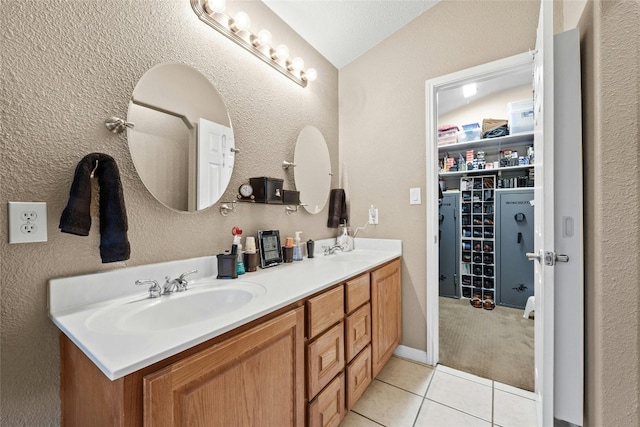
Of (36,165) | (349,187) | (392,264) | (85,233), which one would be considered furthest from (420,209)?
(36,165)

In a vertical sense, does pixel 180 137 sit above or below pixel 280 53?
below

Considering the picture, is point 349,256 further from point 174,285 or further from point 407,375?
point 174,285

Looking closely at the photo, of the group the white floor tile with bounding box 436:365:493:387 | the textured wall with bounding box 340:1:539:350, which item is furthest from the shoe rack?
the textured wall with bounding box 340:1:539:350

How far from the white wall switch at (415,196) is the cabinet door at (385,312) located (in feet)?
1.44

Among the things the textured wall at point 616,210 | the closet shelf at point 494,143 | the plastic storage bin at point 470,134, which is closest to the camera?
the textured wall at point 616,210

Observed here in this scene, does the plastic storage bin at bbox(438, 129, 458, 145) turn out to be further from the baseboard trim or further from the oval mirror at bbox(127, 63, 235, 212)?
the oval mirror at bbox(127, 63, 235, 212)

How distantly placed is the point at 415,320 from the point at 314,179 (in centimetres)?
128

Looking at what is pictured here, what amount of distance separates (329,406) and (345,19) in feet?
7.47

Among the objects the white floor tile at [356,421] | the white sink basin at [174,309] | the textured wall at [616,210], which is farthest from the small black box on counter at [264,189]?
the textured wall at [616,210]

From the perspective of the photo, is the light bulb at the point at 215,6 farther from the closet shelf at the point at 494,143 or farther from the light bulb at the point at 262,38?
the closet shelf at the point at 494,143

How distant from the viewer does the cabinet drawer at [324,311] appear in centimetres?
105

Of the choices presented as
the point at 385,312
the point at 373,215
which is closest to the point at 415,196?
the point at 373,215

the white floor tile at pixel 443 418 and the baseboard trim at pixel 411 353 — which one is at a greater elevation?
the baseboard trim at pixel 411 353

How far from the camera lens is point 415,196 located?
1.96m
